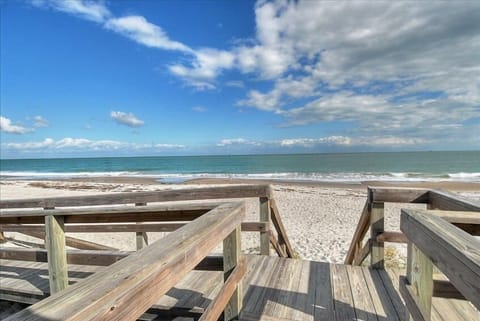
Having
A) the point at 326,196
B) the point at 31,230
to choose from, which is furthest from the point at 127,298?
the point at 326,196

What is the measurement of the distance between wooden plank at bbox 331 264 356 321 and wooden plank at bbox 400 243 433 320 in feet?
3.03

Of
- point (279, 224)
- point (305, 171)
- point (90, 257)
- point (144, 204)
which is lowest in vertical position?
point (305, 171)

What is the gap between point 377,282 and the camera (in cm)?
286

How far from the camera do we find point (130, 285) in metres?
0.77

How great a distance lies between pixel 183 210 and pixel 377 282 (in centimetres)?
228

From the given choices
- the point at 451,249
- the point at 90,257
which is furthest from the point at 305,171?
the point at 451,249

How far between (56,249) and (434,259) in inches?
93.4

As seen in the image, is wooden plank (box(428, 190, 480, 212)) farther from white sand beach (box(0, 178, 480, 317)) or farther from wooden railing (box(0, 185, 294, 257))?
wooden railing (box(0, 185, 294, 257))

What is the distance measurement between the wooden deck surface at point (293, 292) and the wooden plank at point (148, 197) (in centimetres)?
85

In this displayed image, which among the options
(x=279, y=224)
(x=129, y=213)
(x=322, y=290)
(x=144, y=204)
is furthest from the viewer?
(x=279, y=224)

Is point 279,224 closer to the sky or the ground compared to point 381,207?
closer to the ground

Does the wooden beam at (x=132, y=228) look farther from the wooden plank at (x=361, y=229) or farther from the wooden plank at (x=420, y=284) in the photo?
the wooden plank at (x=420, y=284)

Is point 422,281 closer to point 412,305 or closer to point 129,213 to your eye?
point 412,305

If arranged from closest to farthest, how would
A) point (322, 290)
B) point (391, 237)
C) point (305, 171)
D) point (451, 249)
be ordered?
point (451, 249), point (322, 290), point (391, 237), point (305, 171)
